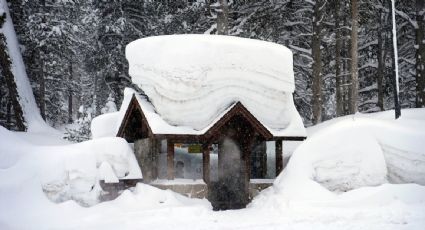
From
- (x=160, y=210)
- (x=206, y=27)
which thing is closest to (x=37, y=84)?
(x=206, y=27)

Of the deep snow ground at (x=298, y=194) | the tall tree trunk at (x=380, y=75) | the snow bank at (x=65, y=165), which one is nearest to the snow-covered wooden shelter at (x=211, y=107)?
the snow bank at (x=65, y=165)

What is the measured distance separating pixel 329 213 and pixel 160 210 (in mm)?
4411

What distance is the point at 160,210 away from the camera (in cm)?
1269

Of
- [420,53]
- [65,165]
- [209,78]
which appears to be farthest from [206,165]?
[420,53]

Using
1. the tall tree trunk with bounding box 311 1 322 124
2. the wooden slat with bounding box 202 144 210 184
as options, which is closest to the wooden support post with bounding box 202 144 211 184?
the wooden slat with bounding box 202 144 210 184

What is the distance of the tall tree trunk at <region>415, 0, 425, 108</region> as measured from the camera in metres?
18.0

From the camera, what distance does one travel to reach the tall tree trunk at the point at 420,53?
59.0 feet

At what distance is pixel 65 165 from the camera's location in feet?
45.1

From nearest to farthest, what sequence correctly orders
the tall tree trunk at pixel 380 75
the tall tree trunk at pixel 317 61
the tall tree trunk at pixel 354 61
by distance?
1. the tall tree trunk at pixel 354 61
2. the tall tree trunk at pixel 317 61
3. the tall tree trunk at pixel 380 75

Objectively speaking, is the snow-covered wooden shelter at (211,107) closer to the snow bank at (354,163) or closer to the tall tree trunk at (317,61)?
the snow bank at (354,163)

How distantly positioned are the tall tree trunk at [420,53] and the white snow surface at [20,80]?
18.0 metres

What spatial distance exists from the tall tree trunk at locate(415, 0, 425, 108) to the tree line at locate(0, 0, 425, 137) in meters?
2.01

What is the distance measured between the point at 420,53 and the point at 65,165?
13.5 meters

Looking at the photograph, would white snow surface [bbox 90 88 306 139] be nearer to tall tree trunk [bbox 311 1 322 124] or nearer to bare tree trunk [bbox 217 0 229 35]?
tall tree trunk [bbox 311 1 322 124]
